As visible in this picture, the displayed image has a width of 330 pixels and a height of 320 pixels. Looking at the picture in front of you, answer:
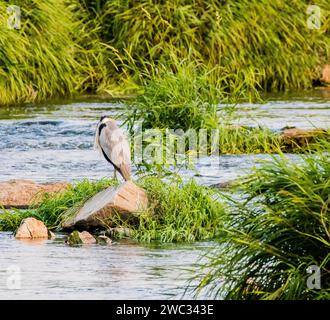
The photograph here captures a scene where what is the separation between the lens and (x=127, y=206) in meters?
9.61

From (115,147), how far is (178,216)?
992 millimetres

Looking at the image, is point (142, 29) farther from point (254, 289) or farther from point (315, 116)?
point (254, 289)

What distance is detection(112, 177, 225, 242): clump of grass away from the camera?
9586 millimetres

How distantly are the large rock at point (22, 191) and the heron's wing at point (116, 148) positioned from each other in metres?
0.63

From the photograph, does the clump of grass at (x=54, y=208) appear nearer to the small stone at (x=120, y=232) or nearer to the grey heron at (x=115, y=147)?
the grey heron at (x=115, y=147)

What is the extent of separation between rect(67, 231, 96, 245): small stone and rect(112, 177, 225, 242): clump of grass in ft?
1.08

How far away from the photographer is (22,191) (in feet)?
36.5

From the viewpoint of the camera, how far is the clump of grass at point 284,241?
255 inches

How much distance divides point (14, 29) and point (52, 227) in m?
8.39

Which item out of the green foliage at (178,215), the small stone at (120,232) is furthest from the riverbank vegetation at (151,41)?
the small stone at (120,232)

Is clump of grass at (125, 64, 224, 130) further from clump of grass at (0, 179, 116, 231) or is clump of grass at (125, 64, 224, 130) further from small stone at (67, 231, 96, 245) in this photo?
small stone at (67, 231, 96, 245)

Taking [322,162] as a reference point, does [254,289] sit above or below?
below

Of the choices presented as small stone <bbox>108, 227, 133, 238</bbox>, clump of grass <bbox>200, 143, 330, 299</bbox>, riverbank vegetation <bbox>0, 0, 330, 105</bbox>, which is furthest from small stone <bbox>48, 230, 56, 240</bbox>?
riverbank vegetation <bbox>0, 0, 330, 105</bbox>

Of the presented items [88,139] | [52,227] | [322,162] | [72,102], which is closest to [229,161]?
[88,139]
